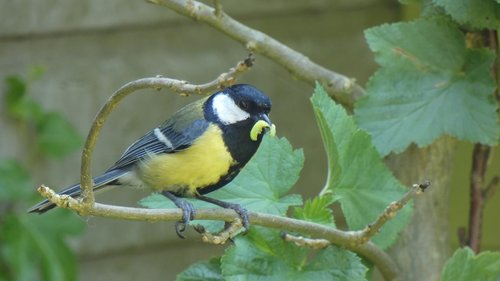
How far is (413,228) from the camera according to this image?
1.54 meters

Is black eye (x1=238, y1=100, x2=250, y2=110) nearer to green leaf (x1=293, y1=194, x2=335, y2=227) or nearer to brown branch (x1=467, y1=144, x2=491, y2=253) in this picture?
green leaf (x1=293, y1=194, x2=335, y2=227)

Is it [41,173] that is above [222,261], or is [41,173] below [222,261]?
above

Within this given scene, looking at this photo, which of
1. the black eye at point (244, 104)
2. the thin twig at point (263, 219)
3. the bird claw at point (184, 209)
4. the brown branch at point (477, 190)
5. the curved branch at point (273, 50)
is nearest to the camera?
the thin twig at point (263, 219)

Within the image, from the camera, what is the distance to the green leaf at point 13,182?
2.05 metres

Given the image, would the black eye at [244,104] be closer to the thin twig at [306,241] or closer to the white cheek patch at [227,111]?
the white cheek patch at [227,111]

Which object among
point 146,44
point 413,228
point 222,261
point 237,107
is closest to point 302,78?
point 237,107

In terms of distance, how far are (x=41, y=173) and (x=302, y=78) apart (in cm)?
85

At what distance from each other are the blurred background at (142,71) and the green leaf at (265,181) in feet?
2.59

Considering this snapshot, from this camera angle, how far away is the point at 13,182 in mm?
2061

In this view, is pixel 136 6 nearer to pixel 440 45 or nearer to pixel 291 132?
pixel 291 132

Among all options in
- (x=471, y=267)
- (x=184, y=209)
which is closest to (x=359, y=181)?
(x=471, y=267)

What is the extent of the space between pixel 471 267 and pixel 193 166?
0.42 metres

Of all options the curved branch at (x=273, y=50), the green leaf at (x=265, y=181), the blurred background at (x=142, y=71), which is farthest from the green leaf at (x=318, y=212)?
the blurred background at (x=142, y=71)

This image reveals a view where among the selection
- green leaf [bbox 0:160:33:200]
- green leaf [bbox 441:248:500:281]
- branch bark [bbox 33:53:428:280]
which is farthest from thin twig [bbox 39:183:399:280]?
green leaf [bbox 0:160:33:200]
